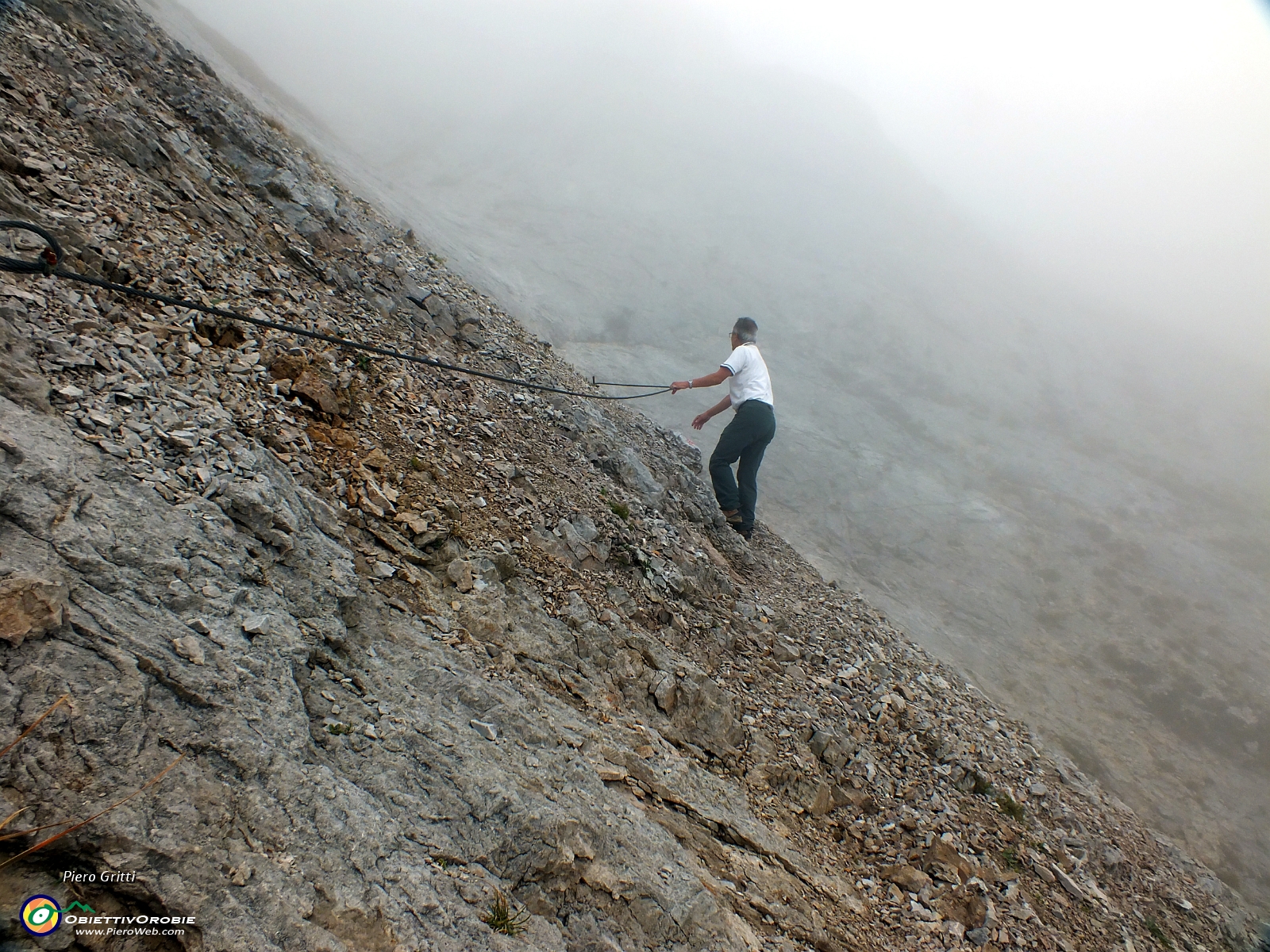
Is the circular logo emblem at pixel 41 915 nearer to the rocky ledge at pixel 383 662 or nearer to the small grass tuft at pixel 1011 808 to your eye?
the rocky ledge at pixel 383 662

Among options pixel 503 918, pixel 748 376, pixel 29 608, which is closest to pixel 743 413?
pixel 748 376

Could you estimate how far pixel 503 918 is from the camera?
108 inches

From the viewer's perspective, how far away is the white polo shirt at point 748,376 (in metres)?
8.41

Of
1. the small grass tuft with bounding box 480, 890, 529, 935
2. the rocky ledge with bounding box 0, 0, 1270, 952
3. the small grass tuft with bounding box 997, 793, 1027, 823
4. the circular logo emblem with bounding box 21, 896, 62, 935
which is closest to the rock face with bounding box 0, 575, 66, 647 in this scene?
the rocky ledge with bounding box 0, 0, 1270, 952

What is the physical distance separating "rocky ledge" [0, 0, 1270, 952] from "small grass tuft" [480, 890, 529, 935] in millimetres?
17

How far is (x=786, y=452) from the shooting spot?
21500 mm

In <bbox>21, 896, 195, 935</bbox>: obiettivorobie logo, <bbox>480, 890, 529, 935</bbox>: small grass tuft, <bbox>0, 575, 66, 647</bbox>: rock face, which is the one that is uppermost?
<bbox>0, 575, 66, 647</bbox>: rock face

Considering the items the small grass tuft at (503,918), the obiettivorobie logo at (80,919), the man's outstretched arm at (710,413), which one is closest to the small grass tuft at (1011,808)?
the small grass tuft at (503,918)

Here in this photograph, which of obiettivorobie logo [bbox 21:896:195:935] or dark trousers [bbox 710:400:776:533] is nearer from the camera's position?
obiettivorobie logo [bbox 21:896:195:935]

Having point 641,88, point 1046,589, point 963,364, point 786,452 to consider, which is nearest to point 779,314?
point 963,364

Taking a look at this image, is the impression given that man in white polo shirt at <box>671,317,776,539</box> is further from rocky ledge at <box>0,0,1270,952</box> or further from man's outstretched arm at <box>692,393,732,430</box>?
rocky ledge at <box>0,0,1270,952</box>

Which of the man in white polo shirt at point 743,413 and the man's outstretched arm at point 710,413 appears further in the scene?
the man's outstretched arm at point 710,413

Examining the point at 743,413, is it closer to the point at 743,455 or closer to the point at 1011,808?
the point at 743,455

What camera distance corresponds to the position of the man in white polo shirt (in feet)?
27.7
